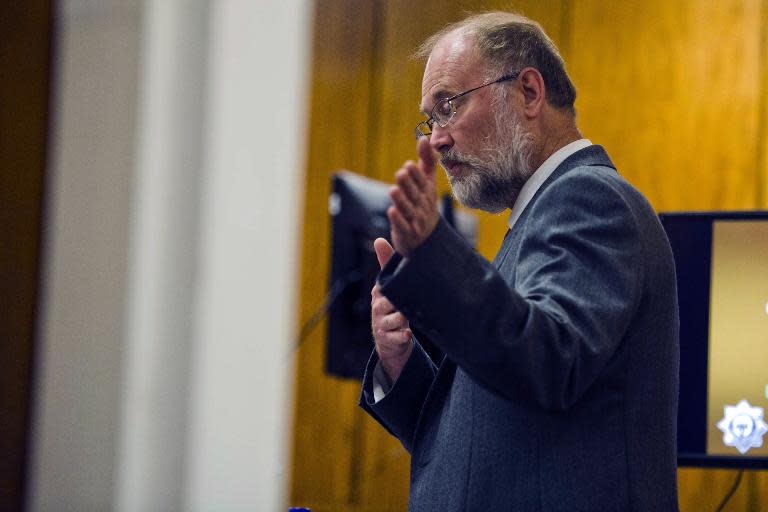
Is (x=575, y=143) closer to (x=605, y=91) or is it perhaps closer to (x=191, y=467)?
(x=191, y=467)

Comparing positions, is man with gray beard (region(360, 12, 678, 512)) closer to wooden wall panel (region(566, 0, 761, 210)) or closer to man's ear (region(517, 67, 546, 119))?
man's ear (region(517, 67, 546, 119))

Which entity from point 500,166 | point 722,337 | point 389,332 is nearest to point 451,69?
point 500,166

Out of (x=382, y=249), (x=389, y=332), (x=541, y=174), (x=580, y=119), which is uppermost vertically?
(x=580, y=119)

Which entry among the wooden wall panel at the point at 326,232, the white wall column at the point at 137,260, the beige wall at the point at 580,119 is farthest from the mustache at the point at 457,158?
the wooden wall panel at the point at 326,232

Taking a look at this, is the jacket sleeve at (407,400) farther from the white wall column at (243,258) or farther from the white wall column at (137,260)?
the white wall column at (137,260)

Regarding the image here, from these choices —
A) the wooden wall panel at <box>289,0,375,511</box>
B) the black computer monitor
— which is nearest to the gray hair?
the black computer monitor

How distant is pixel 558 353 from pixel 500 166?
424mm

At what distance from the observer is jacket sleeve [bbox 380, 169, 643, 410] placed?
999 mm

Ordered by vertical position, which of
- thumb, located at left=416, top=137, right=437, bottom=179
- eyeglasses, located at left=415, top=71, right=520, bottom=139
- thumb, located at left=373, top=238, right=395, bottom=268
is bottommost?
thumb, located at left=373, top=238, right=395, bottom=268

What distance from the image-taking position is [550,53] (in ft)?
4.77

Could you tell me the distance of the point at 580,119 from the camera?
144 inches

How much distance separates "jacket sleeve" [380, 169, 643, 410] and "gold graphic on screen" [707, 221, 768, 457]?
525mm

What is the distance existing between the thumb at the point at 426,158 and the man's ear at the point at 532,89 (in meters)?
0.42

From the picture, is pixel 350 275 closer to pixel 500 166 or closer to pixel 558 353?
pixel 500 166
